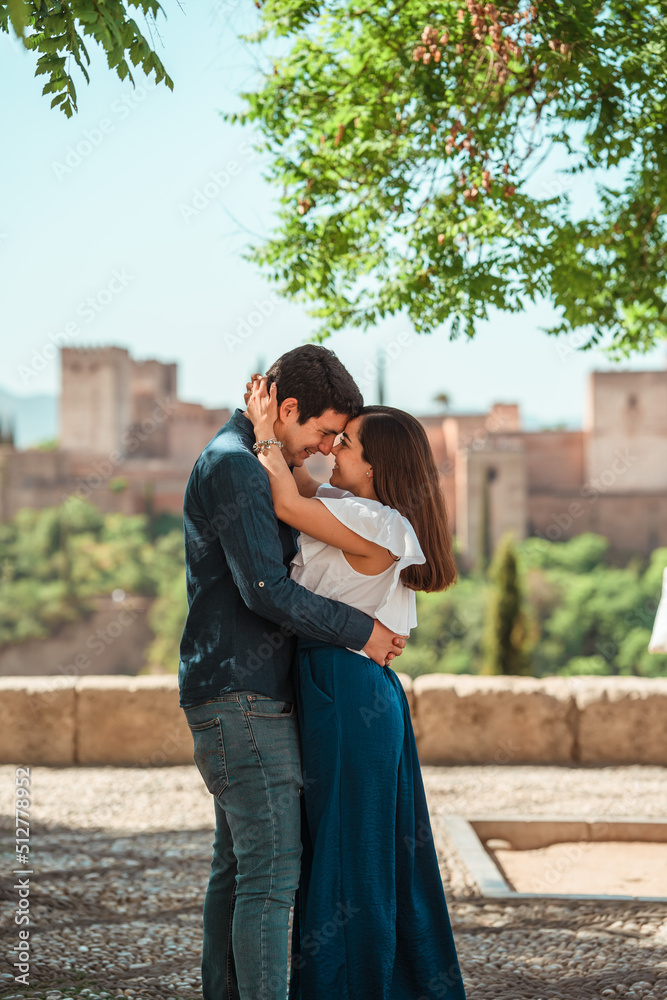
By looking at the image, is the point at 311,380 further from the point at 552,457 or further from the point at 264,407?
the point at 552,457

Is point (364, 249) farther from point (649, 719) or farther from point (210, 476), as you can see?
point (649, 719)

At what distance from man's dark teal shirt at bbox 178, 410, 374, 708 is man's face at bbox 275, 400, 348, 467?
0.29 feet

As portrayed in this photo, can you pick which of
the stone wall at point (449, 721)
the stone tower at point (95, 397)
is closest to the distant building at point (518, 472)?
the stone tower at point (95, 397)

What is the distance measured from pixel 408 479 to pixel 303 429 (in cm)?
26

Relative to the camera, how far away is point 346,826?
205cm

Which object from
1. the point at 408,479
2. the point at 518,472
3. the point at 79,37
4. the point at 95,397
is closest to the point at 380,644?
the point at 408,479

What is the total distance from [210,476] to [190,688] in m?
0.45

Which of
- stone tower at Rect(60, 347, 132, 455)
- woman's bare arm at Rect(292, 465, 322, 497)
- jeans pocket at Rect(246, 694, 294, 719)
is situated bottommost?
jeans pocket at Rect(246, 694, 294, 719)

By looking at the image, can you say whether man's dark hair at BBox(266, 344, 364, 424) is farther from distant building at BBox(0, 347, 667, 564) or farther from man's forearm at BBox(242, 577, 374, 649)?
distant building at BBox(0, 347, 667, 564)

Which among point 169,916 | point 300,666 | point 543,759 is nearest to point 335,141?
point 300,666

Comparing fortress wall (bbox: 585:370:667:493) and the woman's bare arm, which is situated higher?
fortress wall (bbox: 585:370:667:493)

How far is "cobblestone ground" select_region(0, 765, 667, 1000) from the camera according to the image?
264 centimetres

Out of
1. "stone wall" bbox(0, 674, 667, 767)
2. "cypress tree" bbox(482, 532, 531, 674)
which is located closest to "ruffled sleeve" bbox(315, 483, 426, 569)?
"stone wall" bbox(0, 674, 667, 767)

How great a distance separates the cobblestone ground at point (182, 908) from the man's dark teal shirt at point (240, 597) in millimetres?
1090
